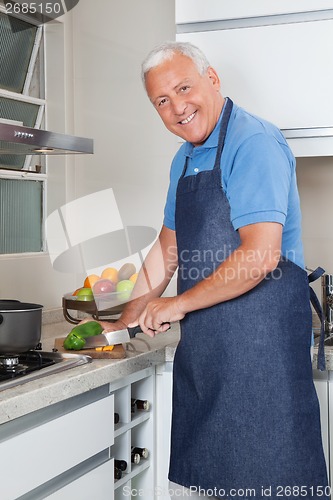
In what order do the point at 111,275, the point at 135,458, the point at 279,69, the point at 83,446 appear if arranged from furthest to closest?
1. the point at 111,275
2. the point at 279,69
3. the point at 135,458
4. the point at 83,446

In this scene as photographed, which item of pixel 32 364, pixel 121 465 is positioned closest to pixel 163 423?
pixel 121 465

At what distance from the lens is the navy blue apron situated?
167cm

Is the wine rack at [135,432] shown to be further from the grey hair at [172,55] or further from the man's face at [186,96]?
the grey hair at [172,55]

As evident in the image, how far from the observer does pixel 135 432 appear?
7.01 ft

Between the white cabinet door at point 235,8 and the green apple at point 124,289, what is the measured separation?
84 centimetres

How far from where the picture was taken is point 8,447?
142 cm

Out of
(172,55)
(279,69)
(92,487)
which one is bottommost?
(92,487)

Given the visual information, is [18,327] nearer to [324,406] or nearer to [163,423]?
[163,423]

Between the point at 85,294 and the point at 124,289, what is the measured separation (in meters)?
0.12

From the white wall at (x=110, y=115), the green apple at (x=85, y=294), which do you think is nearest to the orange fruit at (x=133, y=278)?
the green apple at (x=85, y=294)

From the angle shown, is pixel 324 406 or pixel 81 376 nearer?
pixel 81 376

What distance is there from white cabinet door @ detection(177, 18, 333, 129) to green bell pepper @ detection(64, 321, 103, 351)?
0.83 m

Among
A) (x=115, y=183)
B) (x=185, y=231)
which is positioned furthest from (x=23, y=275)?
(x=185, y=231)

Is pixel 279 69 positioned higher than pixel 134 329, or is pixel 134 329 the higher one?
pixel 279 69
